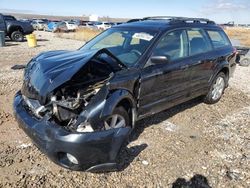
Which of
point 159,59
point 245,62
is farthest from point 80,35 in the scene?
point 159,59

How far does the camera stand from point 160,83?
189 inches

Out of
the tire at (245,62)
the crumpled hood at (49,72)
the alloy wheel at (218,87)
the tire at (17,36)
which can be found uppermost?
the crumpled hood at (49,72)

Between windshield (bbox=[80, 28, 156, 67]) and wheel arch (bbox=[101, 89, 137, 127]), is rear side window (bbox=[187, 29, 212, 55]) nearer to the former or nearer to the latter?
windshield (bbox=[80, 28, 156, 67])

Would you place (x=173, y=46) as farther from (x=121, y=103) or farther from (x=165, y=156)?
(x=165, y=156)

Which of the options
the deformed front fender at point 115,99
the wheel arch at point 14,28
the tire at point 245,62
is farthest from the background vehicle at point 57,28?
the deformed front fender at point 115,99

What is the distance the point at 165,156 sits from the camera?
434cm

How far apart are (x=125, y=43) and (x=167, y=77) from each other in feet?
2.97

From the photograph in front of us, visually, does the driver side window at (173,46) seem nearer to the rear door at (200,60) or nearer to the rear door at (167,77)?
the rear door at (167,77)

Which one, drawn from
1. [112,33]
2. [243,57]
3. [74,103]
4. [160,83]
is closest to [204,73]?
[160,83]

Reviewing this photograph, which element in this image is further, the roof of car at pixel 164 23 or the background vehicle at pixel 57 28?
the background vehicle at pixel 57 28

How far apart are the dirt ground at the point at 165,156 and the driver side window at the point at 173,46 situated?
129 centimetres

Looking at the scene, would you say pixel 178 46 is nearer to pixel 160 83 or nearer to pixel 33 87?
pixel 160 83

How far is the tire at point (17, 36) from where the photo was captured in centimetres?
2030

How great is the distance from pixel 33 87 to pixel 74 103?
2.44 ft
